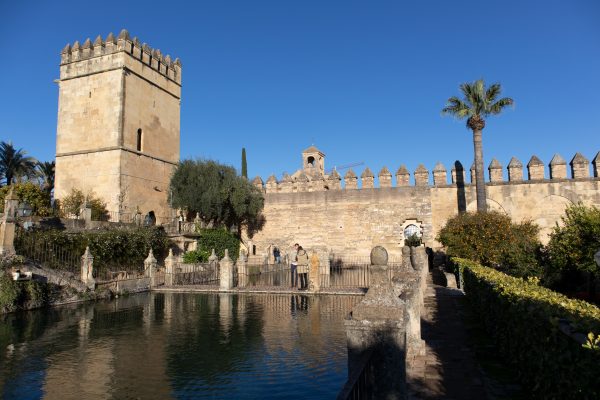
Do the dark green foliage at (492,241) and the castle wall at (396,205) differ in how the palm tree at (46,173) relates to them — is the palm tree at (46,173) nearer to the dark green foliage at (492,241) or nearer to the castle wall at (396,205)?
the castle wall at (396,205)

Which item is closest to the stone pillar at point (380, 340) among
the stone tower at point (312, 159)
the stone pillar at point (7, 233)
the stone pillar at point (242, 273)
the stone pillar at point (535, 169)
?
the stone pillar at point (7, 233)

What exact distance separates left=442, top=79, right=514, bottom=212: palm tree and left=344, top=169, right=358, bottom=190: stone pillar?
7757mm

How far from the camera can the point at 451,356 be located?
6.13 metres

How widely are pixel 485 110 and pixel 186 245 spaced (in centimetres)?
1713

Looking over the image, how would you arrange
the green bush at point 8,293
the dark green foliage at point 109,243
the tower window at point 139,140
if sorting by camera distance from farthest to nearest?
the tower window at point 139,140, the dark green foliage at point 109,243, the green bush at point 8,293

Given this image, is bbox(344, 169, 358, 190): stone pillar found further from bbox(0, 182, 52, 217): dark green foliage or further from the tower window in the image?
bbox(0, 182, 52, 217): dark green foliage

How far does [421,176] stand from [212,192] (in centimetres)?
1256

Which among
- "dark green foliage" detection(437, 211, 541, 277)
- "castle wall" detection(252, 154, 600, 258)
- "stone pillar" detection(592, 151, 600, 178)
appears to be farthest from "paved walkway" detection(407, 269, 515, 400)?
"stone pillar" detection(592, 151, 600, 178)

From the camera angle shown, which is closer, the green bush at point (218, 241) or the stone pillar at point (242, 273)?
the stone pillar at point (242, 273)

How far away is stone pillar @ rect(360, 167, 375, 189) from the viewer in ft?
85.8

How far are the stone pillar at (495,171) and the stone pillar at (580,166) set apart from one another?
3.41 m

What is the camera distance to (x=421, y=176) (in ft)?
81.4

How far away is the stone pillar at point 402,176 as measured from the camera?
25.2 m

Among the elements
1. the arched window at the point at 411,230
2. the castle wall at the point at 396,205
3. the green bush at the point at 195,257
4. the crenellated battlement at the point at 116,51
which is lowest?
the green bush at the point at 195,257
